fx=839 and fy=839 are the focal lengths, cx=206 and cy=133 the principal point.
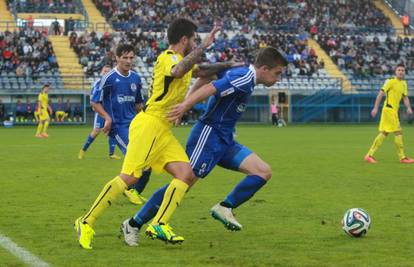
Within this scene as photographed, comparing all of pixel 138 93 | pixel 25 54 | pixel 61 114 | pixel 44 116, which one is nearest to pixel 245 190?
pixel 138 93

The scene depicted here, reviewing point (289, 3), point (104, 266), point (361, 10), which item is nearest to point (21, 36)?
point (289, 3)

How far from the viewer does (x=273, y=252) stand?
27.0 ft

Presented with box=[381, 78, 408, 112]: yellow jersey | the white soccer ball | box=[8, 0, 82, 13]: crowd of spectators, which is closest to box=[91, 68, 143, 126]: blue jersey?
the white soccer ball

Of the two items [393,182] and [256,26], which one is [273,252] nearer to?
[393,182]

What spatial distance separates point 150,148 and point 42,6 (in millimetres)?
50838

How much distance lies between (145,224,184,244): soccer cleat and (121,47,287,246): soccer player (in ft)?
0.10

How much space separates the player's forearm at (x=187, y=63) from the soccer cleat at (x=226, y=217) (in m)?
1.87

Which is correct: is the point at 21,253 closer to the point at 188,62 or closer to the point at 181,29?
the point at 188,62

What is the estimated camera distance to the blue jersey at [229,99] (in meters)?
8.62

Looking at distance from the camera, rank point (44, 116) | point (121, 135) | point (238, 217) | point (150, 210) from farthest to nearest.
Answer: point (44, 116) → point (121, 135) → point (238, 217) → point (150, 210)

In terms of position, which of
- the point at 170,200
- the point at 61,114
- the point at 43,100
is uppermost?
the point at 170,200

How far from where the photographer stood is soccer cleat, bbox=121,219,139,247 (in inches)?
338

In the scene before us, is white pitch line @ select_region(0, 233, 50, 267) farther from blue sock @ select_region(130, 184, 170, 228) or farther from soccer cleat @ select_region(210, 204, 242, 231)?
soccer cleat @ select_region(210, 204, 242, 231)

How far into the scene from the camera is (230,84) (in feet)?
28.3
